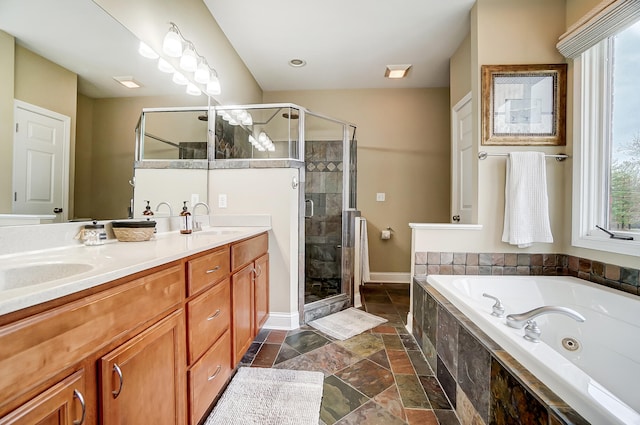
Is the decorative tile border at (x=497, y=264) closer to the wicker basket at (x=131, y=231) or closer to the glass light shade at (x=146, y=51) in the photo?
the wicker basket at (x=131, y=231)

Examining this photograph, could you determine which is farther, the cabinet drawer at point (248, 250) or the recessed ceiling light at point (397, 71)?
the recessed ceiling light at point (397, 71)

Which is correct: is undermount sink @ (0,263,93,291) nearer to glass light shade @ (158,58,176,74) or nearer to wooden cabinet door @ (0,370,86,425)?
wooden cabinet door @ (0,370,86,425)

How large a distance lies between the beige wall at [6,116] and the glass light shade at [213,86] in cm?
127

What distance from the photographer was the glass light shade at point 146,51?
1479mm

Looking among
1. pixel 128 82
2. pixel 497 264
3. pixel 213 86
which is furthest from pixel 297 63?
pixel 497 264

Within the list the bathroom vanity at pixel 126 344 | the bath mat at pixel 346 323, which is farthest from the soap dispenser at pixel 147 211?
the bath mat at pixel 346 323

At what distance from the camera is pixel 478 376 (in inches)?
43.4

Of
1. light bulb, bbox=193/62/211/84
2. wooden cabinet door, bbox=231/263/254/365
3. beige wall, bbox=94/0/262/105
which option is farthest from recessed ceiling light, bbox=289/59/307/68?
wooden cabinet door, bbox=231/263/254/365

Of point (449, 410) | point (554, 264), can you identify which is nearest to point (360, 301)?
point (449, 410)

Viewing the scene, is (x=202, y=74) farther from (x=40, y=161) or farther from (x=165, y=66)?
(x=40, y=161)

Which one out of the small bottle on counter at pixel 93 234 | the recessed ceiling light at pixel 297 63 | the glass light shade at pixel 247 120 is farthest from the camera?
the recessed ceiling light at pixel 297 63

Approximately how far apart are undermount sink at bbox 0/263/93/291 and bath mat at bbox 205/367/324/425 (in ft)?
3.03

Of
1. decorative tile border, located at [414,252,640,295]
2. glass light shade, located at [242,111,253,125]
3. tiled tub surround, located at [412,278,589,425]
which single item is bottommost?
tiled tub surround, located at [412,278,589,425]

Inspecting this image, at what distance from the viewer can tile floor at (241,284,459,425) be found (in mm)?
1298
